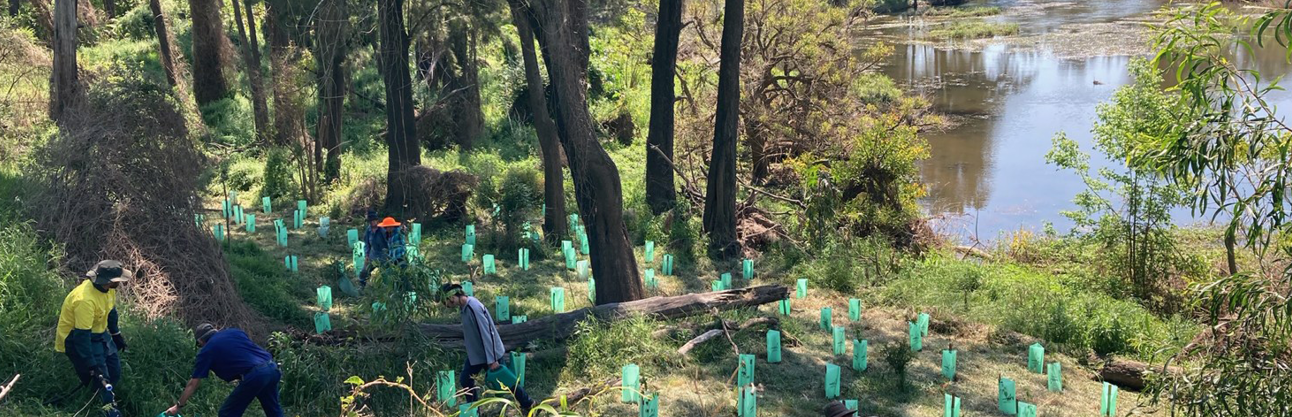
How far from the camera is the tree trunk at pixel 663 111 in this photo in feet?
49.4

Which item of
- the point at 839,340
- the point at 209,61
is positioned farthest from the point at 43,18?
the point at 839,340

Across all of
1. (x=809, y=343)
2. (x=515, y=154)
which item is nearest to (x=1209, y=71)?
(x=809, y=343)

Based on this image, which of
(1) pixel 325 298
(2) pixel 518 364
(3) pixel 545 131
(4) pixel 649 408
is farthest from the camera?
(3) pixel 545 131

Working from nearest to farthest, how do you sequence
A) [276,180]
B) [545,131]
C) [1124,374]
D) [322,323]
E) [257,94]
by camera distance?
[322,323] < [1124,374] < [545,131] < [276,180] < [257,94]

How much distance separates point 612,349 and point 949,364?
3.12 m

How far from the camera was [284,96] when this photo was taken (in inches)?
689

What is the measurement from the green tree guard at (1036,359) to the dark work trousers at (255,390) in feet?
22.5

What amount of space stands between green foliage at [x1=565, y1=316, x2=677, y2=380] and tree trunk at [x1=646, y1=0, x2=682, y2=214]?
653 centimetres

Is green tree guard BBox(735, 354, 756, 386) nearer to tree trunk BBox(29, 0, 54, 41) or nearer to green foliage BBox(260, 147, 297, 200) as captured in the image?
green foliage BBox(260, 147, 297, 200)

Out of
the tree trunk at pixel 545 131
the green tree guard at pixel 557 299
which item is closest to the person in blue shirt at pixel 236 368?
the green tree guard at pixel 557 299

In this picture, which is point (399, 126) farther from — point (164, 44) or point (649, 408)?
point (649, 408)

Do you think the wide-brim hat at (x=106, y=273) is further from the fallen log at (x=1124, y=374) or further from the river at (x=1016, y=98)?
the river at (x=1016, y=98)

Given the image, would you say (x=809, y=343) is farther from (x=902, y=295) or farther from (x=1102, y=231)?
(x=1102, y=231)

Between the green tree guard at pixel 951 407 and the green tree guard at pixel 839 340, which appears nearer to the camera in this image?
the green tree guard at pixel 951 407
